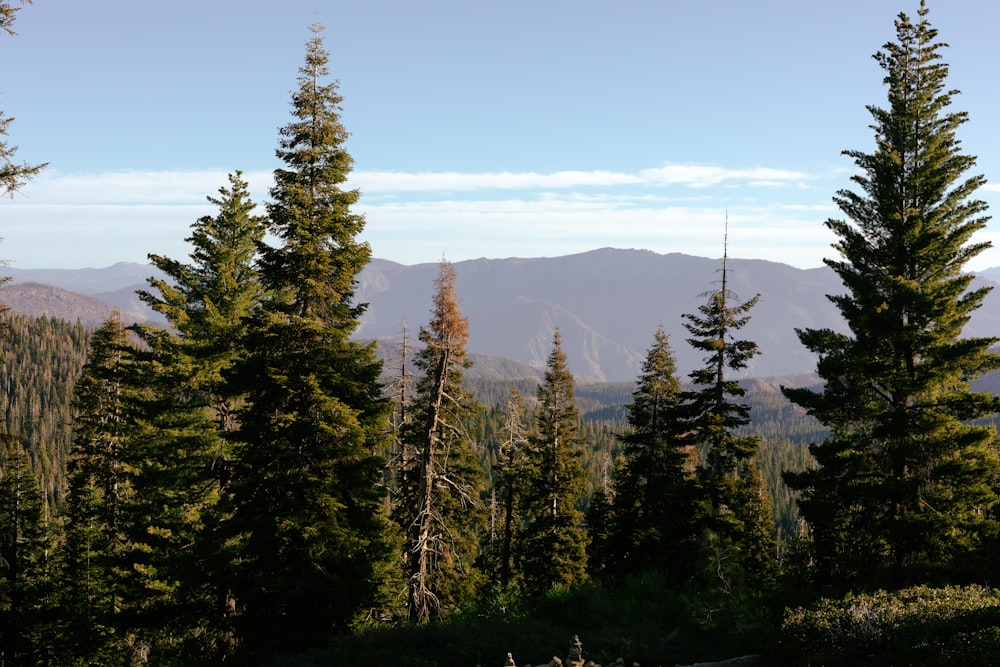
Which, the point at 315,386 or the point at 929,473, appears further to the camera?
the point at 929,473

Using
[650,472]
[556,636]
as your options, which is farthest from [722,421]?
[556,636]

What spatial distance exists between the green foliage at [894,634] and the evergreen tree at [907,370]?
7.23m

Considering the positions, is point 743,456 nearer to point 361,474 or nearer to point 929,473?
point 929,473

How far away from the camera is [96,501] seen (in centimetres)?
3158

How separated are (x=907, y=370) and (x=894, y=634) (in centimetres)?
1115

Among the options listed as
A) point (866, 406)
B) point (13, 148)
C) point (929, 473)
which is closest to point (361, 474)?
point (13, 148)

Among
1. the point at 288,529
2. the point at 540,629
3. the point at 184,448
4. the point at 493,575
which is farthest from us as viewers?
the point at 493,575

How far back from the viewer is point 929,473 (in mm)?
18203

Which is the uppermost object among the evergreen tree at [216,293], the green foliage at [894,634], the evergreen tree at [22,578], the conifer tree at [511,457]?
the evergreen tree at [216,293]

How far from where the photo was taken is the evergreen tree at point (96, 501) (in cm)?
2555

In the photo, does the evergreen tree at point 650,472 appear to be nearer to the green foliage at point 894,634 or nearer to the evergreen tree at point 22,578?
the green foliage at point 894,634

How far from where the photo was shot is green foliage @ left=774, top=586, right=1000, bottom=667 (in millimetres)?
8609

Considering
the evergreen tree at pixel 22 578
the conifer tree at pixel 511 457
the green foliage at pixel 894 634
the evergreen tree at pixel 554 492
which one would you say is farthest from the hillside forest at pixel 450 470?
the conifer tree at pixel 511 457

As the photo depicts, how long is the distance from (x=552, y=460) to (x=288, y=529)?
2047 cm
